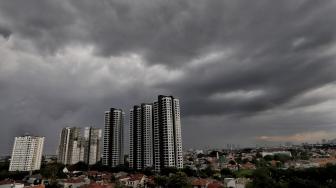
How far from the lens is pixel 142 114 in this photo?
5516 centimetres

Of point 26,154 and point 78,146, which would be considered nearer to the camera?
point 26,154

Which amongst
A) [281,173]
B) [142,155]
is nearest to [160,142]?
[142,155]

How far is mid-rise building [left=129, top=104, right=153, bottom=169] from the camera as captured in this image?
171ft

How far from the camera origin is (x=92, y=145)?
7269 centimetres

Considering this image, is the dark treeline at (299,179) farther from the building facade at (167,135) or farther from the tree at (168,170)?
the building facade at (167,135)

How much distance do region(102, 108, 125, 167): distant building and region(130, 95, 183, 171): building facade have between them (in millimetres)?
4223

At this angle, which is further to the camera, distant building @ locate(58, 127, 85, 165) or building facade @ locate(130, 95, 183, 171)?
distant building @ locate(58, 127, 85, 165)

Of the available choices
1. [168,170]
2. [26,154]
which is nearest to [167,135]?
[168,170]

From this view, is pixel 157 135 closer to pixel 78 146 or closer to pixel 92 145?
pixel 92 145

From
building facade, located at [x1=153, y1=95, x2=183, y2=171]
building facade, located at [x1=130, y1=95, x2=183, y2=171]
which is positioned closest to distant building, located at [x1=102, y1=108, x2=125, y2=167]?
building facade, located at [x1=130, y1=95, x2=183, y2=171]

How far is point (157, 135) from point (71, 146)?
112 feet

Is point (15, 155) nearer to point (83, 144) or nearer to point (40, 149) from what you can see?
point (40, 149)

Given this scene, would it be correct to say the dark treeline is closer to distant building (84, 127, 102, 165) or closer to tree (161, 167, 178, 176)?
tree (161, 167, 178, 176)

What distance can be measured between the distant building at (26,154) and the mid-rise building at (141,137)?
2645 cm
